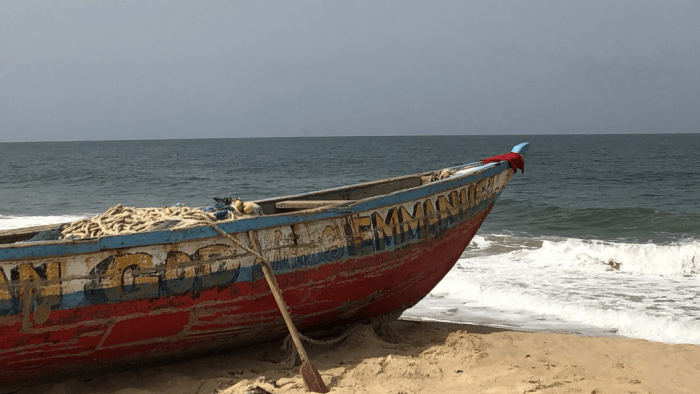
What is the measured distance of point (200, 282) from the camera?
13.9 ft

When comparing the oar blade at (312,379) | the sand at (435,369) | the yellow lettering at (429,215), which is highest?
the yellow lettering at (429,215)

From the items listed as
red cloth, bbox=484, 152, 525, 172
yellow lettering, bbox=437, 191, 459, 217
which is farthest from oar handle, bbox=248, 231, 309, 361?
red cloth, bbox=484, 152, 525, 172

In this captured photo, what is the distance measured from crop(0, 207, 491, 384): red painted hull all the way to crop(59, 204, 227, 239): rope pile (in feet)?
1.79

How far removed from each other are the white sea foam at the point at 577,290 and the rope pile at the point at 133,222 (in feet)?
12.6

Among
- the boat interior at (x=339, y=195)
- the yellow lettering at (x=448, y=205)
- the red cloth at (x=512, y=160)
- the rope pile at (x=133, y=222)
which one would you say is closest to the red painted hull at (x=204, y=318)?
the yellow lettering at (x=448, y=205)

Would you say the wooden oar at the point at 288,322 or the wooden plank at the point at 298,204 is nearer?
the wooden oar at the point at 288,322

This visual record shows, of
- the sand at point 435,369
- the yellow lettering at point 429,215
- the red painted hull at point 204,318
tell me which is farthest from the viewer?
the yellow lettering at point 429,215

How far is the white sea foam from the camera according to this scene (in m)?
7.12

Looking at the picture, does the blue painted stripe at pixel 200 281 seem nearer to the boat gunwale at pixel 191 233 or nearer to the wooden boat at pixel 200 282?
the wooden boat at pixel 200 282

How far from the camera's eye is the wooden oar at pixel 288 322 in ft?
13.5

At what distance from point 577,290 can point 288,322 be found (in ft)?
19.1

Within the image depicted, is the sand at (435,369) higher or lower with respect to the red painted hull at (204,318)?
lower

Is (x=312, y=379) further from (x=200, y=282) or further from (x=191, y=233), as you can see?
(x=191, y=233)

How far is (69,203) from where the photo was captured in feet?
71.7
